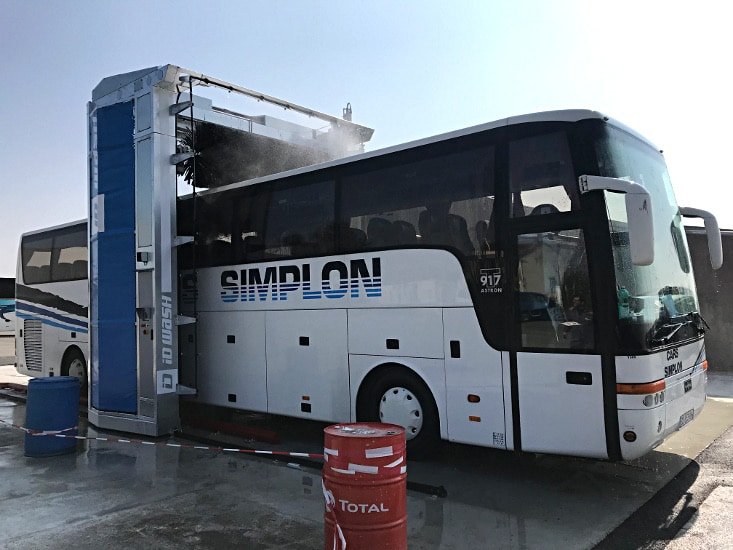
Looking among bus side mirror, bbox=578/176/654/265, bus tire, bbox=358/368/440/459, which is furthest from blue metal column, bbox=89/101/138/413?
bus side mirror, bbox=578/176/654/265

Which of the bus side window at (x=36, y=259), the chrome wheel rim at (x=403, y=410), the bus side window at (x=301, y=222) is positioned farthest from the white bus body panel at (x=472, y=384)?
the bus side window at (x=36, y=259)

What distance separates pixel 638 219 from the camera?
4.99m

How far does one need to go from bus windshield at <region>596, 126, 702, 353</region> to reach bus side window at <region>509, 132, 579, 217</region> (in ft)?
1.02

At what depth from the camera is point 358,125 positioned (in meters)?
10.6

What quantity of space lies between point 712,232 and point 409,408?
3987mm

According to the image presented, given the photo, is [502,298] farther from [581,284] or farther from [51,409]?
[51,409]

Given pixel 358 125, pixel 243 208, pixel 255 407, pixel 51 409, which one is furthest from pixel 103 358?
pixel 358 125

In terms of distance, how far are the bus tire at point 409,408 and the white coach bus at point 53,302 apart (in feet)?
21.5

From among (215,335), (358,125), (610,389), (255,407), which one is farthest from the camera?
(358,125)

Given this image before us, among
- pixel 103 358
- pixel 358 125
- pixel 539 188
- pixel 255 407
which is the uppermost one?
pixel 358 125

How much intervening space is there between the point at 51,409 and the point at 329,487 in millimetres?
5139

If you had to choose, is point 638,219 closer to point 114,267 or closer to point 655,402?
point 655,402

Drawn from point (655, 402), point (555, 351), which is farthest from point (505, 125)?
point (655, 402)

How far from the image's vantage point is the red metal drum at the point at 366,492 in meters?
3.76
